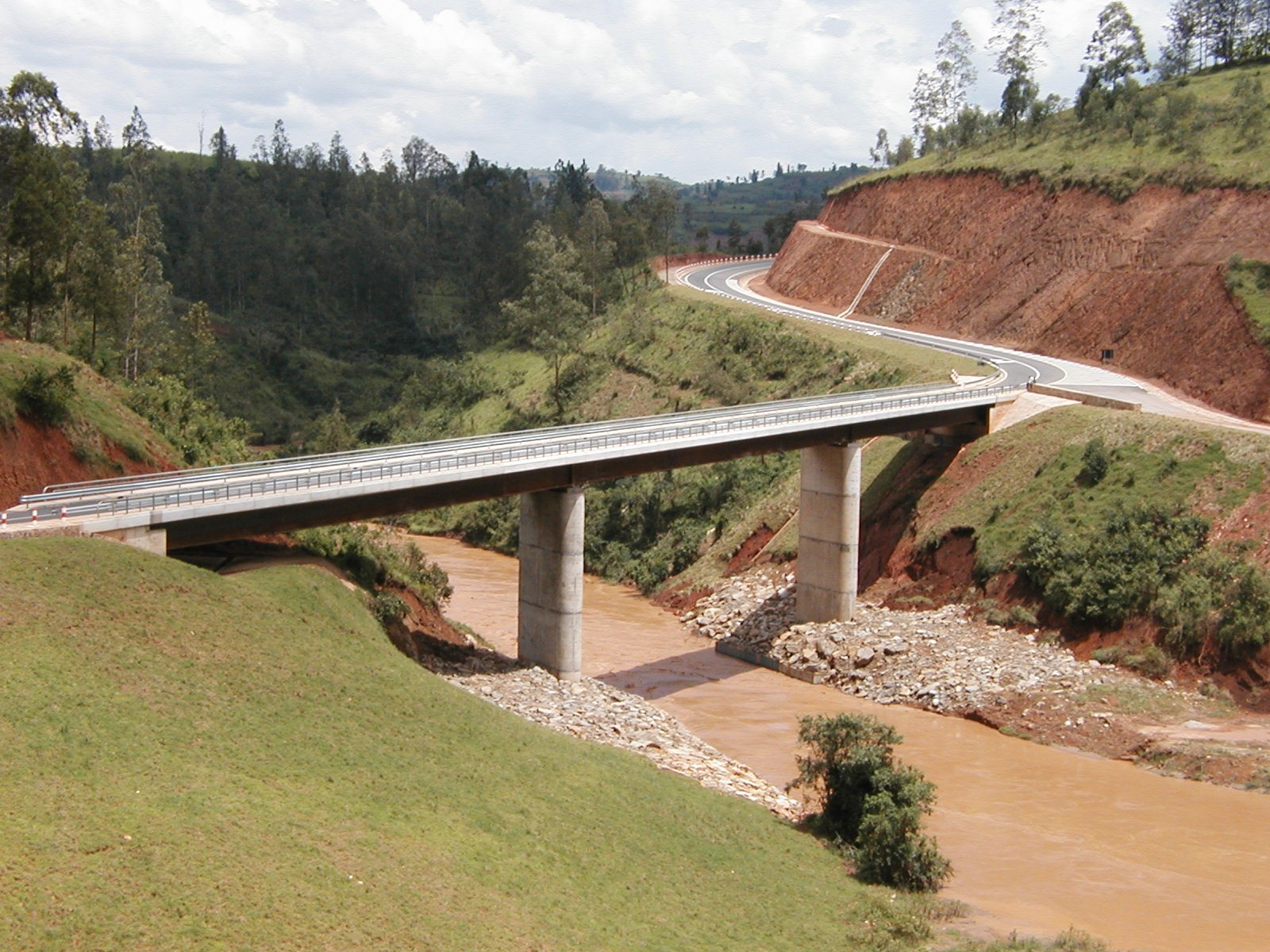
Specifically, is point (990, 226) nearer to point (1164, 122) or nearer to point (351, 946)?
point (1164, 122)

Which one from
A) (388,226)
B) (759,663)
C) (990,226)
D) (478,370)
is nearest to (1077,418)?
(759,663)

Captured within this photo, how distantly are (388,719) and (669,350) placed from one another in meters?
60.7

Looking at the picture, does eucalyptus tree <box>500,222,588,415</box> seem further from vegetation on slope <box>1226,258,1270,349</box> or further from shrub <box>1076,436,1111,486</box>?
shrub <box>1076,436,1111,486</box>

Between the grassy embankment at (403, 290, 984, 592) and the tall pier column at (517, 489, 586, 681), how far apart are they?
17.9 meters

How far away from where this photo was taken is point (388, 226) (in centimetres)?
13512

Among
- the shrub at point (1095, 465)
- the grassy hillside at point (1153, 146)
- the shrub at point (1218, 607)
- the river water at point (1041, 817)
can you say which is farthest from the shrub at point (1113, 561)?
the grassy hillside at point (1153, 146)

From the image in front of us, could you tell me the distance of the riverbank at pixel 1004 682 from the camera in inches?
1583

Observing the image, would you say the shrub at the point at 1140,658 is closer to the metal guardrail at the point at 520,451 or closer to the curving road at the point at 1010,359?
the metal guardrail at the point at 520,451

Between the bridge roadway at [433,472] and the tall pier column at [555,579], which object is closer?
the bridge roadway at [433,472]

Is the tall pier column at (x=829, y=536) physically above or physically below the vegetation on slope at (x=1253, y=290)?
below

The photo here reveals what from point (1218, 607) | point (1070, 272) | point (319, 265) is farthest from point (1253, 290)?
point (319, 265)

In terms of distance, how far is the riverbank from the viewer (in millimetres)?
40219

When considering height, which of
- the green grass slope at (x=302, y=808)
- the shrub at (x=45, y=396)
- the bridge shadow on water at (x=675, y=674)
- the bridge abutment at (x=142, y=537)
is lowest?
the bridge shadow on water at (x=675, y=674)

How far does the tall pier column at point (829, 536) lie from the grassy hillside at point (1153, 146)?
34786 mm
